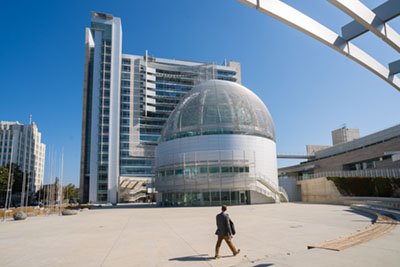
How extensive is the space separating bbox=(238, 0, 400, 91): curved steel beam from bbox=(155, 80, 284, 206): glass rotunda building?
3344cm

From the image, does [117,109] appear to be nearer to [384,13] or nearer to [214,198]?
[214,198]

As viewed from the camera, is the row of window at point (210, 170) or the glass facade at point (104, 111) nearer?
the row of window at point (210, 170)

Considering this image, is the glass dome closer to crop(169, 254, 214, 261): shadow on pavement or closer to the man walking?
the man walking

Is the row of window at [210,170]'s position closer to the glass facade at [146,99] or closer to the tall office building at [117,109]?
the tall office building at [117,109]

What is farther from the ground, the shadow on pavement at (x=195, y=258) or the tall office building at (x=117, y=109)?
the tall office building at (x=117, y=109)

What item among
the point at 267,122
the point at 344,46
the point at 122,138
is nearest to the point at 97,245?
the point at 344,46

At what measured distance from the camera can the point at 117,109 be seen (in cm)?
8712

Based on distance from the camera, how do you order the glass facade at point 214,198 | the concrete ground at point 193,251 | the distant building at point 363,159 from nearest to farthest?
the concrete ground at point 193,251 → the glass facade at point 214,198 → the distant building at point 363,159

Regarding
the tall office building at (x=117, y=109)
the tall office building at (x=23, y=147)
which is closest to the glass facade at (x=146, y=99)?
the tall office building at (x=117, y=109)

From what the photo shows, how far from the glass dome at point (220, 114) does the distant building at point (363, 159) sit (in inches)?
587

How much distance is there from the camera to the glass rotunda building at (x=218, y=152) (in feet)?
134

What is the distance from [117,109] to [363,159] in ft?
224

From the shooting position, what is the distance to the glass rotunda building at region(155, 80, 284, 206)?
4081cm

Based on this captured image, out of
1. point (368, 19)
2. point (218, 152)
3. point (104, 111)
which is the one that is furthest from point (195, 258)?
point (104, 111)
